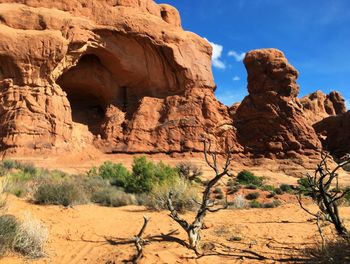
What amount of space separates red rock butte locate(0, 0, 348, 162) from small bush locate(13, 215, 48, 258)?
19.4 metres

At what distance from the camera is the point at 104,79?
30438 mm

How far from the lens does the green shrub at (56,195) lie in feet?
31.3

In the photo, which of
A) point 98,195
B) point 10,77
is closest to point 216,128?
point 10,77

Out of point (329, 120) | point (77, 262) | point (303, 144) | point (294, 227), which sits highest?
point (329, 120)

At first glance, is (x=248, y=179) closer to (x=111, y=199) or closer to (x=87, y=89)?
(x=111, y=199)

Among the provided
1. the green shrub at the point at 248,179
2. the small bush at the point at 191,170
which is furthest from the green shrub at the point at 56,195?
the green shrub at the point at 248,179

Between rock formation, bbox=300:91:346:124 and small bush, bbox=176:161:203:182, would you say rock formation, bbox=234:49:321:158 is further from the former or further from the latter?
rock formation, bbox=300:91:346:124

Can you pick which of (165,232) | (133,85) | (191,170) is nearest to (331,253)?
(165,232)

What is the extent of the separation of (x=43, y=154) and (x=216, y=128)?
1350 cm

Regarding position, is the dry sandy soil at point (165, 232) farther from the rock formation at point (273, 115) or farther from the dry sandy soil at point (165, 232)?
the rock formation at point (273, 115)

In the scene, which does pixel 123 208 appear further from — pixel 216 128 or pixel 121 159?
pixel 216 128

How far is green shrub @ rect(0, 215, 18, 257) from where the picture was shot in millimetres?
5888

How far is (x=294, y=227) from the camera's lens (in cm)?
764

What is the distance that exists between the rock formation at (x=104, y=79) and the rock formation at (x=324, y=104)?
3125 cm
